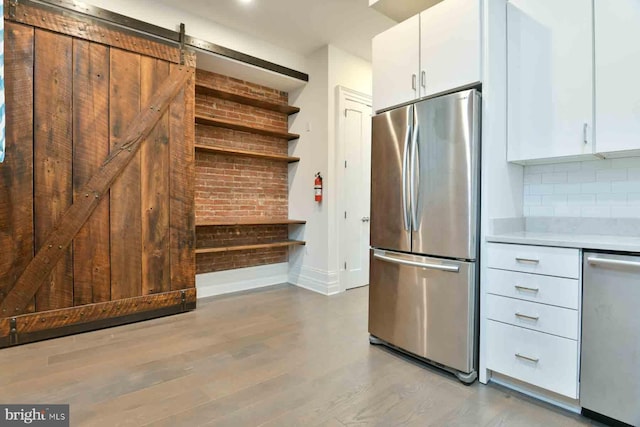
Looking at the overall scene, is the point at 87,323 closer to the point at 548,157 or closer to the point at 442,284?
the point at 442,284

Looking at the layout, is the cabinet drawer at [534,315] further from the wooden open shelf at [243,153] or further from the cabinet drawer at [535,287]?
the wooden open shelf at [243,153]

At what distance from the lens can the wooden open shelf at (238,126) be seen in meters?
3.83

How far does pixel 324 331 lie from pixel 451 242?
1458mm

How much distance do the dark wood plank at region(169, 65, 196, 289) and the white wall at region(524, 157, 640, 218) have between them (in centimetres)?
308

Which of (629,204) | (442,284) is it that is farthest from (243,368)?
(629,204)

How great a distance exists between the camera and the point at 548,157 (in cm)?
213

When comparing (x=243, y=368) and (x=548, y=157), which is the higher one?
(x=548, y=157)

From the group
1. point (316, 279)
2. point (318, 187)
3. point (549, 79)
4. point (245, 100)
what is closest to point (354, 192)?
point (318, 187)

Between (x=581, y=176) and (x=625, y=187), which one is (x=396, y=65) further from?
(x=625, y=187)

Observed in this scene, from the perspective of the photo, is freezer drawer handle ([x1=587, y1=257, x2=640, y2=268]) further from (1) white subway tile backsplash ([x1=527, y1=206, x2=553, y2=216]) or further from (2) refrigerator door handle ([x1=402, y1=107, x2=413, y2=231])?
(2) refrigerator door handle ([x1=402, y1=107, x2=413, y2=231])

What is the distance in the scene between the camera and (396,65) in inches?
99.7

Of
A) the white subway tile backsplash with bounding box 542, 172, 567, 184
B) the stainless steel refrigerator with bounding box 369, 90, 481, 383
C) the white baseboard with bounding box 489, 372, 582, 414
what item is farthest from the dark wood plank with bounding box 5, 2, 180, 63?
the white baseboard with bounding box 489, 372, 582, 414

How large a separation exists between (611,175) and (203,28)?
12.9ft

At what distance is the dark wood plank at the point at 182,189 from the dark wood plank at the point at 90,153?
57 cm
